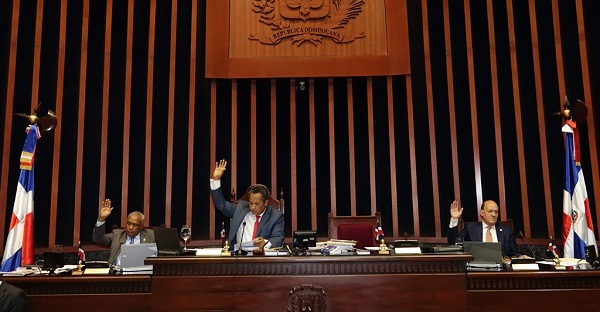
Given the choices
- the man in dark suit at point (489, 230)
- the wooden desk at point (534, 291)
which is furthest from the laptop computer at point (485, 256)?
the man in dark suit at point (489, 230)

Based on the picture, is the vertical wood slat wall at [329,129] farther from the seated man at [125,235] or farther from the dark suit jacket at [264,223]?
the dark suit jacket at [264,223]

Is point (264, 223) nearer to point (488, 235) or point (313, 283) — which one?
point (313, 283)

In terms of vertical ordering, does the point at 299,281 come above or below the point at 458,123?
below

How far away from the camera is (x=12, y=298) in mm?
2547

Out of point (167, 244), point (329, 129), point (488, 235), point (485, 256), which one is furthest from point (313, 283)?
point (329, 129)

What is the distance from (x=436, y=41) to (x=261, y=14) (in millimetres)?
1960

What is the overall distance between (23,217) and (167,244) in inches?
91.2

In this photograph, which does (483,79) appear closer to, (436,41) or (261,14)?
(436,41)

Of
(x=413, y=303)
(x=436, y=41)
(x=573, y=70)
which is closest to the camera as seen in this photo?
(x=413, y=303)

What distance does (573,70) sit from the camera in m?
5.20

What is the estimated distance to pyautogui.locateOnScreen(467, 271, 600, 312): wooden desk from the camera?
2598mm

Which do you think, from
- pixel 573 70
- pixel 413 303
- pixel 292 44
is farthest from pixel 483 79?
pixel 413 303

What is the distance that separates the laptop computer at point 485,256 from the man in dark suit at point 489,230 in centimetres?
126

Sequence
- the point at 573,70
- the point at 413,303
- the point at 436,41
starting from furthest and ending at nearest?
the point at 436,41
the point at 573,70
the point at 413,303
